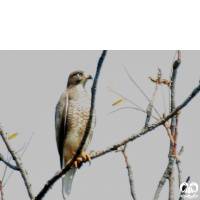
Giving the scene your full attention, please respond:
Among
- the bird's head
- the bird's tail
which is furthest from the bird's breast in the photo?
the bird's head

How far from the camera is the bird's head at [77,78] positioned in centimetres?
600

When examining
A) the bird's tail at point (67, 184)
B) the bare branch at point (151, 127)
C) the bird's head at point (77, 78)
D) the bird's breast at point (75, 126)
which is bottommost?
the bird's tail at point (67, 184)

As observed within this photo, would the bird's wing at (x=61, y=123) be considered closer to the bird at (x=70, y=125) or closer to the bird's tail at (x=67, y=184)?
the bird at (x=70, y=125)

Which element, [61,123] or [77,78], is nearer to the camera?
[61,123]

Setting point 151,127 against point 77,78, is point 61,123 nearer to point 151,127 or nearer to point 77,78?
point 77,78

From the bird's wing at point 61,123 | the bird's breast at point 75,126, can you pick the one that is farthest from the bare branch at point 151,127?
the bird's wing at point 61,123

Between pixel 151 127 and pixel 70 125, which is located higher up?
pixel 70 125

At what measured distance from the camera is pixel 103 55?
2.20m

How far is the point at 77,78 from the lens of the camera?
19.9 feet

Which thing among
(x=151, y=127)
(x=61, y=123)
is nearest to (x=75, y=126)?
(x=61, y=123)
